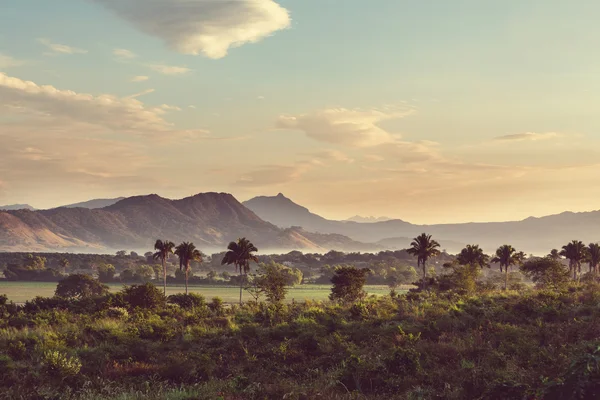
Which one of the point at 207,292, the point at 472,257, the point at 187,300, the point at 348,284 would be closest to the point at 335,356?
the point at 187,300

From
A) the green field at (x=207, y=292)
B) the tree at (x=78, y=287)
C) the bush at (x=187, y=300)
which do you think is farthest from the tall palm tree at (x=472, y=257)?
the tree at (x=78, y=287)

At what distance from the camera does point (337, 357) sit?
25.2m

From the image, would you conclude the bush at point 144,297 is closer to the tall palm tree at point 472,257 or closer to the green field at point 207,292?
the green field at point 207,292

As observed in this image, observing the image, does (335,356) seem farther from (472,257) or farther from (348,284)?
(472,257)

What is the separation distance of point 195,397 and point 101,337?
20.0m

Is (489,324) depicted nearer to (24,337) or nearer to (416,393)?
(416,393)

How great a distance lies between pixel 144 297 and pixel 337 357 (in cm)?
5078

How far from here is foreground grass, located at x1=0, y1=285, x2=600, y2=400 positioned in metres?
16.4

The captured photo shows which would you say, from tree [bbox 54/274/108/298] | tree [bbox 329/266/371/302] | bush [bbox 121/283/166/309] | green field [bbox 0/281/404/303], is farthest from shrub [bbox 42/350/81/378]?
tree [bbox 54/274/108/298]

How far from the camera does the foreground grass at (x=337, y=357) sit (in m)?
16.4

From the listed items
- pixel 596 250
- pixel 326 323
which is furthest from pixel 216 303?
pixel 596 250

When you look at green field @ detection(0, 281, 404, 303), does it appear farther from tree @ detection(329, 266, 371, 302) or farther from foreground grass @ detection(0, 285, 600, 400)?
foreground grass @ detection(0, 285, 600, 400)

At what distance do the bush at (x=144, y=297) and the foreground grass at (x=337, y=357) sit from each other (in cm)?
3108

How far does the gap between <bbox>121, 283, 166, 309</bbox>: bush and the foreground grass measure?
31.1 meters
